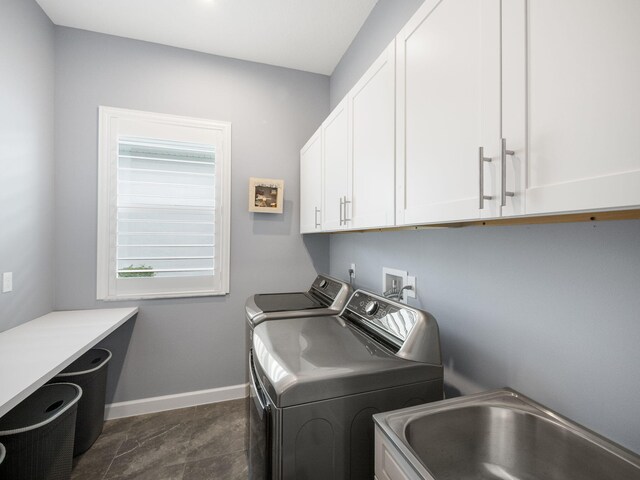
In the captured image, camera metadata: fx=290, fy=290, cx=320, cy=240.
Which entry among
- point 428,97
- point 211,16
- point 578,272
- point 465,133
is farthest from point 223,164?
point 578,272

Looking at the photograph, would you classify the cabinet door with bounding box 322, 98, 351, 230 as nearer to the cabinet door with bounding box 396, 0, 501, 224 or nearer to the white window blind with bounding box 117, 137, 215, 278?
the cabinet door with bounding box 396, 0, 501, 224

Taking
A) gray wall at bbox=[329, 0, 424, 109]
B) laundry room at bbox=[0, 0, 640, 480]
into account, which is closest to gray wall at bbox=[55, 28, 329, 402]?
laundry room at bbox=[0, 0, 640, 480]

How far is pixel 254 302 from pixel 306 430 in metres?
1.10

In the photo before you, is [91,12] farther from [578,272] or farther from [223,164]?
[578,272]

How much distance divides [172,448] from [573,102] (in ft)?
8.17

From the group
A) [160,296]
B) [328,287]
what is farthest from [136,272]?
[328,287]

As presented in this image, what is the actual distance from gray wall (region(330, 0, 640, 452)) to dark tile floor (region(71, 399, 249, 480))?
1.48m

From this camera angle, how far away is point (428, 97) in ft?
2.97

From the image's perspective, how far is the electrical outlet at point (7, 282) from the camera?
1.62 meters

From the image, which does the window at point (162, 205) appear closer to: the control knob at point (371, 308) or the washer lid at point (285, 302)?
the washer lid at point (285, 302)

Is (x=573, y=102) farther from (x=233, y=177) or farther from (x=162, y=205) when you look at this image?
(x=162, y=205)

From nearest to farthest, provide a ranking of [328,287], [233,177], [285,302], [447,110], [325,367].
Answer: [447,110] < [325,367] < [285,302] < [328,287] < [233,177]

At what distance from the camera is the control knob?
1360 millimetres

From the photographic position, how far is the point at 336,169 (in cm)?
166
